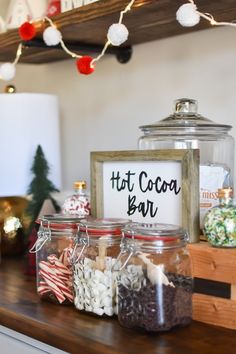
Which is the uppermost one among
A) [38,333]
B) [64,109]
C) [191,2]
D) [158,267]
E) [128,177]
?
[191,2]

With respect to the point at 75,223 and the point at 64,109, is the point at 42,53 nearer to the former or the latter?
the point at 64,109

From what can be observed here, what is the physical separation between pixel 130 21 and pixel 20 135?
473mm

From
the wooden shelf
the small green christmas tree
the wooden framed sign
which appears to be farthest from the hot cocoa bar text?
the small green christmas tree

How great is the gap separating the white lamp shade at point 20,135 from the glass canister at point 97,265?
60 centimetres

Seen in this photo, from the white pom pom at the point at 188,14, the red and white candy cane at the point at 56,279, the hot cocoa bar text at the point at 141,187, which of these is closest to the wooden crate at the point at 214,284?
the hot cocoa bar text at the point at 141,187

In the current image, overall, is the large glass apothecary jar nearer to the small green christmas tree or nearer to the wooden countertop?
the wooden countertop

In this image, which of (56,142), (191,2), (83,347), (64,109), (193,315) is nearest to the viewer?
(83,347)

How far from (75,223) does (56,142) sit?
59 centimetres

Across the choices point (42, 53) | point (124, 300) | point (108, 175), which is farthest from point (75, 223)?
point (42, 53)

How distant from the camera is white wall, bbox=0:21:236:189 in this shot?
145 centimetres

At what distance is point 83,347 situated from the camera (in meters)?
0.91

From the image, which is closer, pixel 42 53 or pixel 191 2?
pixel 191 2

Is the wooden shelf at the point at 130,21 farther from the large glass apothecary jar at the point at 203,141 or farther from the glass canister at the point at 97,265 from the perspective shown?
the glass canister at the point at 97,265

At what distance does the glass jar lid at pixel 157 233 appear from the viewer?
3.20 feet
